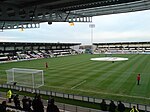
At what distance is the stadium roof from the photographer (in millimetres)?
15297

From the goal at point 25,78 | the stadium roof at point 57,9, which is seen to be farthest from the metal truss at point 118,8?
the goal at point 25,78

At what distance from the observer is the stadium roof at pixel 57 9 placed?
15.3 meters

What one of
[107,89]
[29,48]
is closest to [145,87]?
[107,89]

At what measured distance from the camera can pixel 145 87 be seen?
24219mm

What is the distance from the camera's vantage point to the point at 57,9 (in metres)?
18.8

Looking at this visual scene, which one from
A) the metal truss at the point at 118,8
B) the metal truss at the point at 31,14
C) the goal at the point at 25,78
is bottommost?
the goal at the point at 25,78

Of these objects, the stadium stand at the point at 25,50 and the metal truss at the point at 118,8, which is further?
the stadium stand at the point at 25,50

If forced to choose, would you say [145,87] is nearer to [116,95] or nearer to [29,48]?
[116,95]

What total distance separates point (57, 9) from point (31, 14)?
7.64 feet

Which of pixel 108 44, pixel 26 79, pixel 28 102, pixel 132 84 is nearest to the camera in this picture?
pixel 28 102

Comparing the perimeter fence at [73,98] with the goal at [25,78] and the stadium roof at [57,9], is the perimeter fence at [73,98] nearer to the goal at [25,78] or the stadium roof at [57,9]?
the goal at [25,78]

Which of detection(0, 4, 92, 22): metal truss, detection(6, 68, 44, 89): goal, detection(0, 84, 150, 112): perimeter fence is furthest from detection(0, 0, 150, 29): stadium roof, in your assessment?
detection(6, 68, 44, 89): goal

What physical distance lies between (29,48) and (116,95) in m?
68.1

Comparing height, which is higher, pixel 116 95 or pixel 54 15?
pixel 54 15
